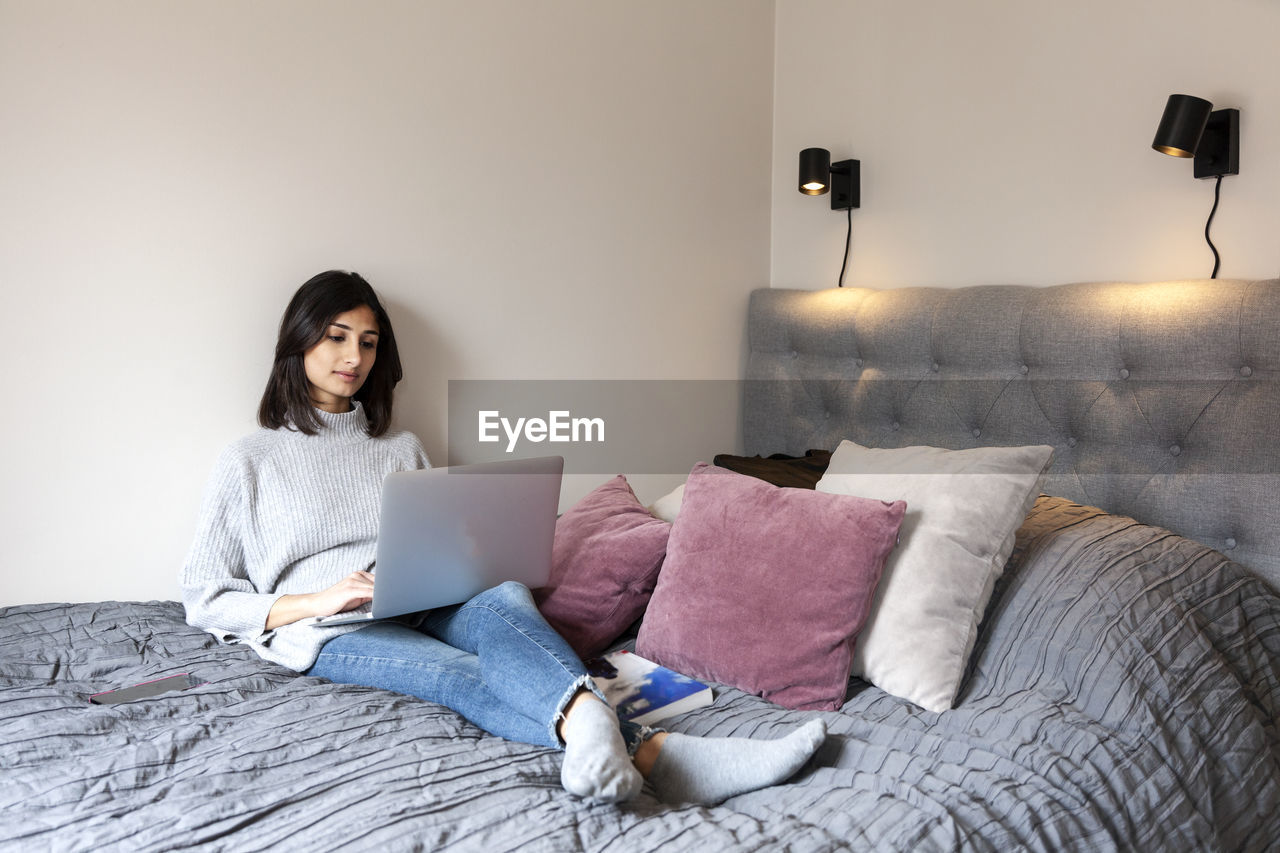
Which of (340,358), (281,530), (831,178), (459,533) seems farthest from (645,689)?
(831,178)

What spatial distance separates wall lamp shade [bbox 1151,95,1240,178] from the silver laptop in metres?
1.34

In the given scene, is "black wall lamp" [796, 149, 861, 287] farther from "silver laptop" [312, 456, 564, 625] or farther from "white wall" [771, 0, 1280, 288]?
"silver laptop" [312, 456, 564, 625]

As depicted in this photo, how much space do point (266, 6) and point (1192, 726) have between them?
2.11 metres

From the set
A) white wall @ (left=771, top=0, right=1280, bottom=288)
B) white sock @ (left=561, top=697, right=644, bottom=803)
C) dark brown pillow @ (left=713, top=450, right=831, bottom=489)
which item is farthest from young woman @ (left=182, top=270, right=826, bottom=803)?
white wall @ (left=771, top=0, right=1280, bottom=288)

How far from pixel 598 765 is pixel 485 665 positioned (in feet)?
1.16

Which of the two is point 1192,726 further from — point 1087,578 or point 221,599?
point 221,599

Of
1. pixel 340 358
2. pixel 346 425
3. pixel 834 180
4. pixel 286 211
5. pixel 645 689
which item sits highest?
pixel 834 180

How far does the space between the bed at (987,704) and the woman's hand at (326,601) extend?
0.28ft

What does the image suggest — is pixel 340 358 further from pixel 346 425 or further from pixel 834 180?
pixel 834 180

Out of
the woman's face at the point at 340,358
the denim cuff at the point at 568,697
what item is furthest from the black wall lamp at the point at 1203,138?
the woman's face at the point at 340,358

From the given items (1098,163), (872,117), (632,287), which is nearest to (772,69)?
(872,117)

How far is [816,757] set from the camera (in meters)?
1.28

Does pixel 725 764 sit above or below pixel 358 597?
below

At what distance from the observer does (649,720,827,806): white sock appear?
47.2 inches
